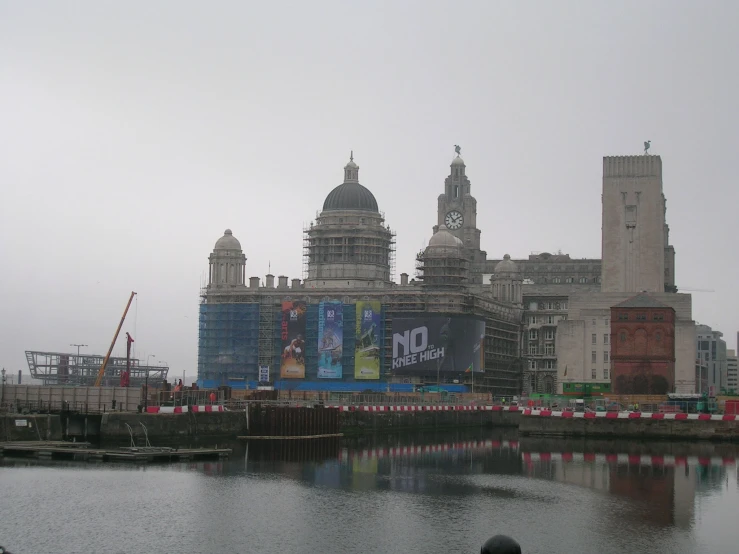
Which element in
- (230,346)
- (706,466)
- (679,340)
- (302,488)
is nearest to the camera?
(302,488)

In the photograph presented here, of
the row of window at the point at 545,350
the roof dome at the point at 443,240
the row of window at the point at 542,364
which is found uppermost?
the roof dome at the point at 443,240

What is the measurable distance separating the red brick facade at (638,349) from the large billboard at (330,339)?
116ft

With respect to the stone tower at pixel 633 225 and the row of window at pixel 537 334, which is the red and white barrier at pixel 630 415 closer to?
the stone tower at pixel 633 225

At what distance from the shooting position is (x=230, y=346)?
155 meters

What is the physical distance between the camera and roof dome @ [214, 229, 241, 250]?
164125 mm

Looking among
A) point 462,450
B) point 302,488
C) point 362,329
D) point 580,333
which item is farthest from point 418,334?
point 302,488

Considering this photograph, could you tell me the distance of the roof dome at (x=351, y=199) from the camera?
161375 mm

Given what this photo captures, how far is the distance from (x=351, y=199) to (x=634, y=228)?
121 feet

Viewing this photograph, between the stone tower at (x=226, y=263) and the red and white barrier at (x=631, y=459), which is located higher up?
the stone tower at (x=226, y=263)

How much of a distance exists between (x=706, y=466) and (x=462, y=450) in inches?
739

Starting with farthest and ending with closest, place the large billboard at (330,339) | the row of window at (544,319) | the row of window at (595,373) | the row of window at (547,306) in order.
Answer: the row of window at (547,306) < the row of window at (544,319) < the large billboard at (330,339) < the row of window at (595,373)

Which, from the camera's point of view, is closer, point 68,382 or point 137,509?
point 137,509

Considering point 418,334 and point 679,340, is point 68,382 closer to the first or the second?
point 418,334

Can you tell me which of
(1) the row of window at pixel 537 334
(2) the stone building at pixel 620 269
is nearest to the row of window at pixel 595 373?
(2) the stone building at pixel 620 269
